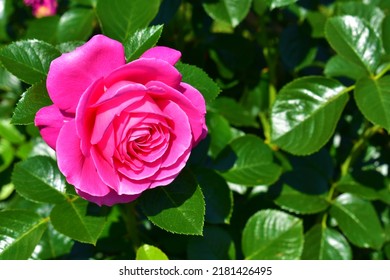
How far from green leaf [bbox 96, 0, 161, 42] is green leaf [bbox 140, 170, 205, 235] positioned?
34 cm

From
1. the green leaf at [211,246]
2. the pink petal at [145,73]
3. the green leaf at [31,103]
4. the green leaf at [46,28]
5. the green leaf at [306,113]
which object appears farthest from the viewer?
the green leaf at [46,28]

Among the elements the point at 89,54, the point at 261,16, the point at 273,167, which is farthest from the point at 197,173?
the point at 261,16

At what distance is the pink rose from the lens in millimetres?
928

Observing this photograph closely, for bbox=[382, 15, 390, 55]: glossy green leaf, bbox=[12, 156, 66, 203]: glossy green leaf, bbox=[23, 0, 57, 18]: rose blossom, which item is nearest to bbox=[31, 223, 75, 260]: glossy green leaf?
bbox=[12, 156, 66, 203]: glossy green leaf

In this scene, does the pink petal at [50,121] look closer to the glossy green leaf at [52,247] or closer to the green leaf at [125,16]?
the green leaf at [125,16]

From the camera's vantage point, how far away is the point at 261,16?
1.77m

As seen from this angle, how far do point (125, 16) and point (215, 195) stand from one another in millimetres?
483

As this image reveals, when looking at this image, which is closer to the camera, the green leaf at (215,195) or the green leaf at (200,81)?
the green leaf at (200,81)

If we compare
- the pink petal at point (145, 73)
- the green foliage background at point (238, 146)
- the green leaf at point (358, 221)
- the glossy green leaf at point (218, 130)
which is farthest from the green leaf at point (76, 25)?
the green leaf at point (358, 221)

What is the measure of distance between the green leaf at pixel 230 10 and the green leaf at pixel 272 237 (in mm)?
539

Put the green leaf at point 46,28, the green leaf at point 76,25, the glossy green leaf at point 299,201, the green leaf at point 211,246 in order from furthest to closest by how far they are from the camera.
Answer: the green leaf at point 46,28 < the green leaf at point 76,25 < the glossy green leaf at point 299,201 < the green leaf at point 211,246

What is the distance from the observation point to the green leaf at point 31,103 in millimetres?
1040

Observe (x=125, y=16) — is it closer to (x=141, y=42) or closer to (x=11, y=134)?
(x=141, y=42)

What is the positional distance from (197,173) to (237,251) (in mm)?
401
